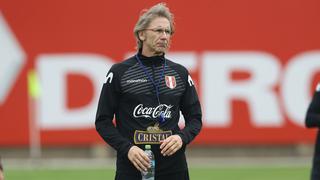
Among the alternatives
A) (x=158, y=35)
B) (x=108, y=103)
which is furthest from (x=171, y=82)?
(x=108, y=103)

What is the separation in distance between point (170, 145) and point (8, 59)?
1674 centimetres

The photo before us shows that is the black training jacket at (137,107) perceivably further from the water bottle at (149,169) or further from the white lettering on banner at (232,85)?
the white lettering on banner at (232,85)

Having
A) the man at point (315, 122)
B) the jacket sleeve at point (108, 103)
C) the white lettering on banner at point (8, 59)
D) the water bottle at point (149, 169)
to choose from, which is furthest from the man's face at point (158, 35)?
the white lettering on banner at point (8, 59)

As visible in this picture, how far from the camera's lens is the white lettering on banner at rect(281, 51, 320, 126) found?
22219 millimetres

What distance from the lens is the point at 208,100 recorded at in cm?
2223

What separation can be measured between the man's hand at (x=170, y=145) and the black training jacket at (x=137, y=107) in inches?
4.1

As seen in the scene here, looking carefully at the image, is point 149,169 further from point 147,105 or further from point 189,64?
point 189,64

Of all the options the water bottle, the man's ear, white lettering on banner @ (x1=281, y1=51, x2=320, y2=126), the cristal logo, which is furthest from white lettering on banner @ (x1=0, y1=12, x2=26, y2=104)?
the water bottle

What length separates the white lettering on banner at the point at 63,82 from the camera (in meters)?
22.3

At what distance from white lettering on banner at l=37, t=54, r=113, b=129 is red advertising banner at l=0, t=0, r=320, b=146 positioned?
24mm

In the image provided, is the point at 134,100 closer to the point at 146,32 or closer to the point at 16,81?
the point at 146,32

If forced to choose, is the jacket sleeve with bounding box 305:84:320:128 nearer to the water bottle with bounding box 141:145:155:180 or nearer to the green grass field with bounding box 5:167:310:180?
the water bottle with bounding box 141:145:155:180

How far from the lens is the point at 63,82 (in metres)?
22.3

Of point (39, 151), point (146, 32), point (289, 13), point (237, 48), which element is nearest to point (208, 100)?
point (237, 48)
